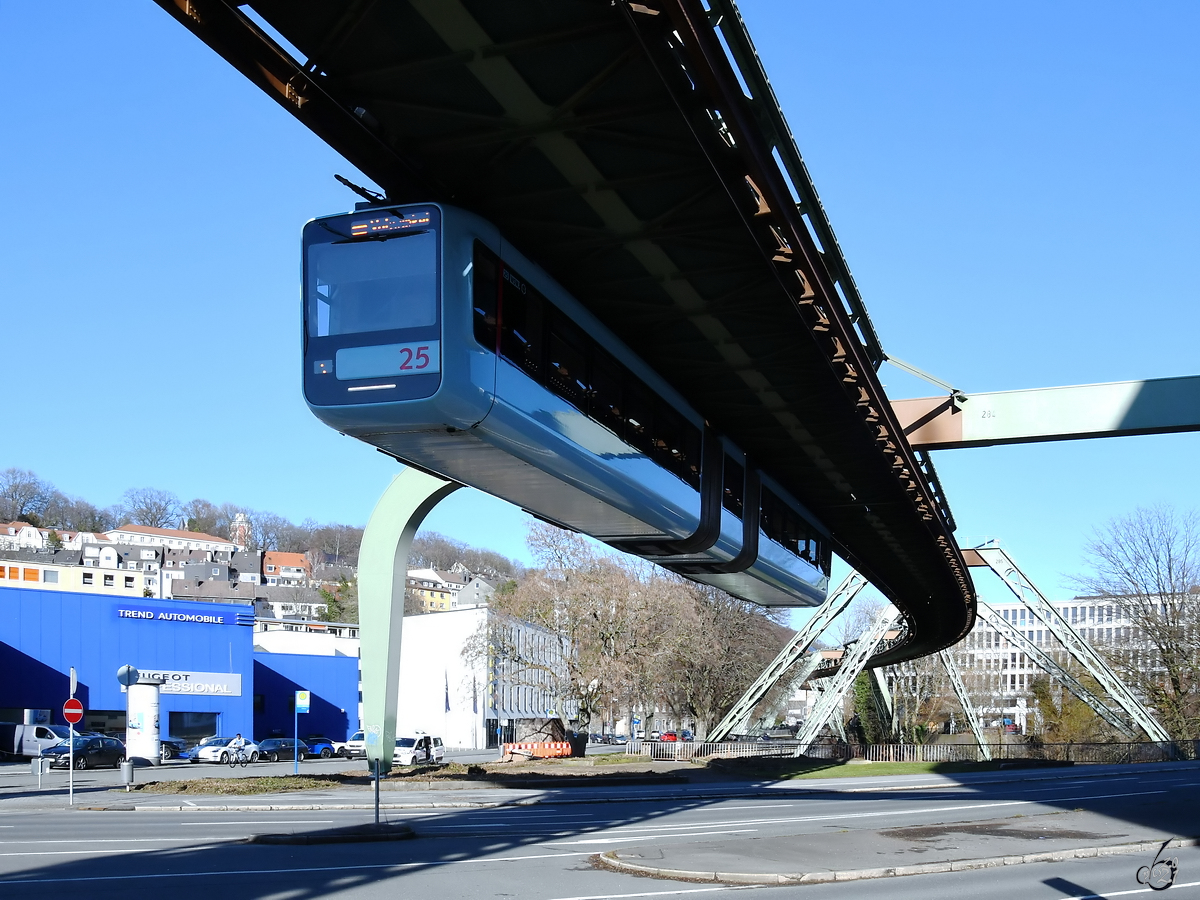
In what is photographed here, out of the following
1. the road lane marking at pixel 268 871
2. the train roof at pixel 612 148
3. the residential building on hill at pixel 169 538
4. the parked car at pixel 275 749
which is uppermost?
the residential building on hill at pixel 169 538

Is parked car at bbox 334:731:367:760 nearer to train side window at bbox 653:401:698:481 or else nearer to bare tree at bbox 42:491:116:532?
train side window at bbox 653:401:698:481

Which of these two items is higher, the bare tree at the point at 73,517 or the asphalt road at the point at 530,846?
the bare tree at the point at 73,517

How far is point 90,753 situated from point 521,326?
141ft

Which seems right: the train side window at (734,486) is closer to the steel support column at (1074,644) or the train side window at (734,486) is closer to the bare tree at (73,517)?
the steel support column at (1074,644)

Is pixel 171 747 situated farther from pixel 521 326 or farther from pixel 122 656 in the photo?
pixel 521 326

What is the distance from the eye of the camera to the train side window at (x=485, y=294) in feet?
40.5

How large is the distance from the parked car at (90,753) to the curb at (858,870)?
3940cm

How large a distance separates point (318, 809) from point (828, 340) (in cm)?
1607

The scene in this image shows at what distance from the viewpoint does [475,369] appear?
12148mm

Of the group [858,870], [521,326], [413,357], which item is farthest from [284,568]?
[413,357]

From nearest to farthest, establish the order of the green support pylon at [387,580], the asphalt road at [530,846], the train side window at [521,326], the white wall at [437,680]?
the train side window at [521,326], the asphalt road at [530,846], the green support pylon at [387,580], the white wall at [437,680]

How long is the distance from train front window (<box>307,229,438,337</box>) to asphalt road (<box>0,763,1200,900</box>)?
6140 millimetres

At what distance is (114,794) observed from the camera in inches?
1254

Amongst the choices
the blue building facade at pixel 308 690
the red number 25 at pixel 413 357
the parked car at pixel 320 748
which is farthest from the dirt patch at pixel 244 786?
the blue building facade at pixel 308 690
